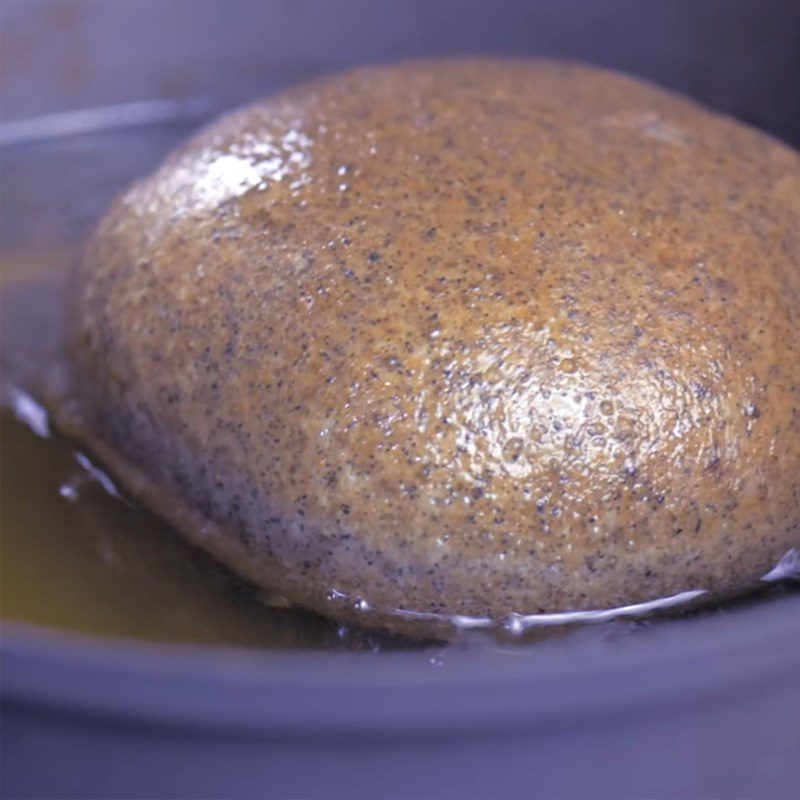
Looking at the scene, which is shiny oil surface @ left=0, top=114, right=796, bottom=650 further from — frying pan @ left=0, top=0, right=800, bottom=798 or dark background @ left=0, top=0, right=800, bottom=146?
dark background @ left=0, top=0, right=800, bottom=146

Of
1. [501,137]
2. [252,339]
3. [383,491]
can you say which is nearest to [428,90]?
[501,137]

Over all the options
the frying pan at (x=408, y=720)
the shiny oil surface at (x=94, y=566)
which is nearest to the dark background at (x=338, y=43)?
the shiny oil surface at (x=94, y=566)

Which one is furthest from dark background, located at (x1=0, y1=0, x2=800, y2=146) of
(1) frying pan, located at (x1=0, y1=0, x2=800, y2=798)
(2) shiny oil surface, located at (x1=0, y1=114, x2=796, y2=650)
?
(1) frying pan, located at (x1=0, y1=0, x2=800, y2=798)

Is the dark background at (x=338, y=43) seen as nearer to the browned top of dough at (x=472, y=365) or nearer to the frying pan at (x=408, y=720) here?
the browned top of dough at (x=472, y=365)

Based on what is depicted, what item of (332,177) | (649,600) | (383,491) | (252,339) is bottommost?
(649,600)

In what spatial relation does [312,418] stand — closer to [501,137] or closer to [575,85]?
[501,137]

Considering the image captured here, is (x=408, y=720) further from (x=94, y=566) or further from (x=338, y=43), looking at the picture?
(x=338, y=43)

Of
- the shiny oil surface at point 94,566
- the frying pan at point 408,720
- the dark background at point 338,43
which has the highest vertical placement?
the dark background at point 338,43
